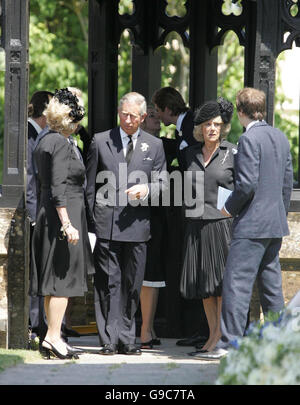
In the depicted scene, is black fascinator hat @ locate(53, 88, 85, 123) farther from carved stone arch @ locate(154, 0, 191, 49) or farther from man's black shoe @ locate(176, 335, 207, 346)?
carved stone arch @ locate(154, 0, 191, 49)

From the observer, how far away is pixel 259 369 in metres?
6.14

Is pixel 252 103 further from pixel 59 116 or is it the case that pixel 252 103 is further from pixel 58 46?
pixel 58 46

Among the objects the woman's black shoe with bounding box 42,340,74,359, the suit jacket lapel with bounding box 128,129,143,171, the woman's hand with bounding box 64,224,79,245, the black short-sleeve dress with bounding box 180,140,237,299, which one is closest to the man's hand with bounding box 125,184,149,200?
the suit jacket lapel with bounding box 128,129,143,171

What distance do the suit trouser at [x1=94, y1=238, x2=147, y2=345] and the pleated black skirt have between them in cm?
40

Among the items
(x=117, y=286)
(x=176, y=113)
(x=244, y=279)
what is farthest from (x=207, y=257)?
(x=176, y=113)

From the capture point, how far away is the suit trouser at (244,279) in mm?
8539

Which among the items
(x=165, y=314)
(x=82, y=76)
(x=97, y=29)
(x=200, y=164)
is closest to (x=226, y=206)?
(x=200, y=164)

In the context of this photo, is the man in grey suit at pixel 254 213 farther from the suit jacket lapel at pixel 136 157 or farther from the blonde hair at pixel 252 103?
the suit jacket lapel at pixel 136 157

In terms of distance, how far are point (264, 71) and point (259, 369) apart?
12.6 ft

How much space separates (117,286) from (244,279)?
111 cm

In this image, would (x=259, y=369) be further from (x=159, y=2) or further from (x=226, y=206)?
(x=159, y=2)

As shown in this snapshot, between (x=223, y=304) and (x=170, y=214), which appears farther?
(x=170, y=214)

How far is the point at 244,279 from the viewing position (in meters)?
8.57
